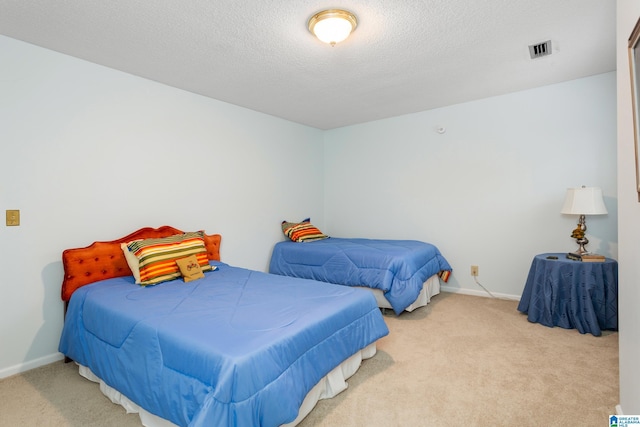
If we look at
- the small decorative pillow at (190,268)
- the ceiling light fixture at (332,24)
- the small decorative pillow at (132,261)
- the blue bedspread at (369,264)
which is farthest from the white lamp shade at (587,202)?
the small decorative pillow at (132,261)

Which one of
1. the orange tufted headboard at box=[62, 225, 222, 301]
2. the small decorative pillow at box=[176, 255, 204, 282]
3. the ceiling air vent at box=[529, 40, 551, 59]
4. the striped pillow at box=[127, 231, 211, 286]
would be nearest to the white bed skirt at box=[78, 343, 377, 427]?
the orange tufted headboard at box=[62, 225, 222, 301]

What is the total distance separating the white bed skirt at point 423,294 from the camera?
3.34 metres

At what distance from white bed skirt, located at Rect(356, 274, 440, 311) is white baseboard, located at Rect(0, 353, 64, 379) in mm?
2707

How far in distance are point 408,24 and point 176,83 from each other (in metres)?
2.22

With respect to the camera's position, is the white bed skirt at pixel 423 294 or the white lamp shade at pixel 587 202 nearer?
the white lamp shade at pixel 587 202

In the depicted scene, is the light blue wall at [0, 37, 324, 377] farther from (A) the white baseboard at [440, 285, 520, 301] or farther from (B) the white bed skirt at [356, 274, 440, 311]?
(A) the white baseboard at [440, 285, 520, 301]

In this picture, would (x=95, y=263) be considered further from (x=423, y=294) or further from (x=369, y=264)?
(x=423, y=294)

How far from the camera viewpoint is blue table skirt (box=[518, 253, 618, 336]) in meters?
2.74

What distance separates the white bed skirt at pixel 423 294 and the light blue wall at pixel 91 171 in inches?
65.0

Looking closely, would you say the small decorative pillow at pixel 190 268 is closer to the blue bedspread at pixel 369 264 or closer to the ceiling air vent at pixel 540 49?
the blue bedspread at pixel 369 264

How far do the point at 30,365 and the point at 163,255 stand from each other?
118cm

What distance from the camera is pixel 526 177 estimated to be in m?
3.61

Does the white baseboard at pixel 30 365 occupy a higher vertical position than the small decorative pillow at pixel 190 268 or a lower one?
lower

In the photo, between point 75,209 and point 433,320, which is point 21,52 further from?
point 433,320
